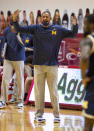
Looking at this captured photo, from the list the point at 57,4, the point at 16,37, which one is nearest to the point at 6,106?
the point at 16,37

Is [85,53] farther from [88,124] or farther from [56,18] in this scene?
[56,18]

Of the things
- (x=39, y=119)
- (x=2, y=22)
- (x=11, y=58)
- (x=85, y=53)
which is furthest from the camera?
(x=2, y=22)

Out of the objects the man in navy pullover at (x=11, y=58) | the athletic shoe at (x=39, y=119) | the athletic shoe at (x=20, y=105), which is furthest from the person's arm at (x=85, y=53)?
the athletic shoe at (x=20, y=105)

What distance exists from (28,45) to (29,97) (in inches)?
59.0

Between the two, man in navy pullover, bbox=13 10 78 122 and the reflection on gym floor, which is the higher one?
man in navy pullover, bbox=13 10 78 122

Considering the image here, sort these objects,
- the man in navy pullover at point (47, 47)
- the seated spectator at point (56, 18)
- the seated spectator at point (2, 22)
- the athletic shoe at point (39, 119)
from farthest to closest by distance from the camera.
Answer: the seated spectator at point (2, 22) < the seated spectator at point (56, 18) < the athletic shoe at point (39, 119) < the man in navy pullover at point (47, 47)

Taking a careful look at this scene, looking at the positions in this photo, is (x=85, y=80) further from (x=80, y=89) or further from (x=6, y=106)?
(x=6, y=106)

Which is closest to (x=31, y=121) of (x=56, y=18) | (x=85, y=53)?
(x=85, y=53)

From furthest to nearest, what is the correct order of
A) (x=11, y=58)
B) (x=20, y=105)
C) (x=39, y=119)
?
(x=20, y=105), (x=11, y=58), (x=39, y=119)

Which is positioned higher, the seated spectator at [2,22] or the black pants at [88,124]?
the seated spectator at [2,22]

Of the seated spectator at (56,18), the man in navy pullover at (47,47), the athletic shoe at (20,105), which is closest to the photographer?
the man in navy pullover at (47,47)

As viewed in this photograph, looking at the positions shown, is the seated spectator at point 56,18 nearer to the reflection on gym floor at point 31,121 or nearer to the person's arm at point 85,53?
the reflection on gym floor at point 31,121

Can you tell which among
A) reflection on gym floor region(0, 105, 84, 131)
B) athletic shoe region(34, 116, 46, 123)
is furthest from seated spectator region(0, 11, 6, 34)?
athletic shoe region(34, 116, 46, 123)

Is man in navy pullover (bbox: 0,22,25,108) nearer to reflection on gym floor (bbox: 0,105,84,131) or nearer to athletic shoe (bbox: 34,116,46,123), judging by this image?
reflection on gym floor (bbox: 0,105,84,131)
